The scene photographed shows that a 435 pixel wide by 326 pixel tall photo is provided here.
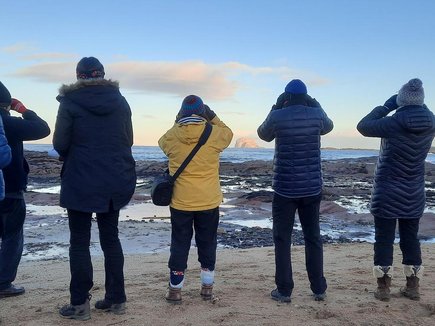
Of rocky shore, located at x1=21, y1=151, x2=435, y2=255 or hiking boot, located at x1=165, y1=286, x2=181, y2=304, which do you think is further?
rocky shore, located at x1=21, y1=151, x2=435, y2=255

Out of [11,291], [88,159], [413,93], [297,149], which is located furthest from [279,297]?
[11,291]

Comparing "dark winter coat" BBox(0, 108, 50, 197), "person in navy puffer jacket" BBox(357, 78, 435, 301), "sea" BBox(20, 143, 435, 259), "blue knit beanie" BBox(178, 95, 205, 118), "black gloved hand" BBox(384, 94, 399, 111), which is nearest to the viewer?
"dark winter coat" BBox(0, 108, 50, 197)

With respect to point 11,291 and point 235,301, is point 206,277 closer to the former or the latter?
point 235,301

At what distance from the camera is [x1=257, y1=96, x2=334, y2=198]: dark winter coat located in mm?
4715

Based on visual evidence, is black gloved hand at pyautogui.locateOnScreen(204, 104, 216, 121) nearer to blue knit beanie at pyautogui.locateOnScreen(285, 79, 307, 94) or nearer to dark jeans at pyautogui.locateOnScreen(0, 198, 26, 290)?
blue knit beanie at pyautogui.locateOnScreen(285, 79, 307, 94)

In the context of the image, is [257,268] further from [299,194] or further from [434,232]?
[434,232]

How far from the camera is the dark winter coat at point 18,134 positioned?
454 centimetres

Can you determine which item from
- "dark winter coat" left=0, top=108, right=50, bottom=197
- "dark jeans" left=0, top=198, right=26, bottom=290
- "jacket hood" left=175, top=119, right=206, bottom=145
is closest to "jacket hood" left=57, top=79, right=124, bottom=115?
"dark winter coat" left=0, top=108, right=50, bottom=197

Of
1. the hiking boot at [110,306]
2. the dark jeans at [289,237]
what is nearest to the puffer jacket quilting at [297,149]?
the dark jeans at [289,237]

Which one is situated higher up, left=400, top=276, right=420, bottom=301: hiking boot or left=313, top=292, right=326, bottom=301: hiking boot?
left=400, top=276, right=420, bottom=301: hiking boot

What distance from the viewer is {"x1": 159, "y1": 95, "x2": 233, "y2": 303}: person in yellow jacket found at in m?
4.60

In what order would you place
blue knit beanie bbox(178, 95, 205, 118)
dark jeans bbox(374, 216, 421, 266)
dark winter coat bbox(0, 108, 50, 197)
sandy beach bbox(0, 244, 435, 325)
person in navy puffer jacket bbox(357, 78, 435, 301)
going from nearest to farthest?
1. sandy beach bbox(0, 244, 435, 325)
2. dark winter coat bbox(0, 108, 50, 197)
3. blue knit beanie bbox(178, 95, 205, 118)
4. person in navy puffer jacket bbox(357, 78, 435, 301)
5. dark jeans bbox(374, 216, 421, 266)

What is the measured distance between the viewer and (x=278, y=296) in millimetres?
4863

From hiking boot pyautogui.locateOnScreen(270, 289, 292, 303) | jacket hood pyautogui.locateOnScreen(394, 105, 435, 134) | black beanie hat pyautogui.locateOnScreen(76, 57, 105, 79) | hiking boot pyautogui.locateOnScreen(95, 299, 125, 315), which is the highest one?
black beanie hat pyautogui.locateOnScreen(76, 57, 105, 79)
